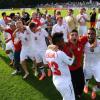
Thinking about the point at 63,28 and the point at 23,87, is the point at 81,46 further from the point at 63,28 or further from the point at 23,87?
the point at 63,28

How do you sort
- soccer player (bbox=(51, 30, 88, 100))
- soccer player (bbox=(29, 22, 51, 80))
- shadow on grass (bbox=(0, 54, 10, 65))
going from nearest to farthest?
soccer player (bbox=(51, 30, 88, 100)) → soccer player (bbox=(29, 22, 51, 80)) → shadow on grass (bbox=(0, 54, 10, 65))

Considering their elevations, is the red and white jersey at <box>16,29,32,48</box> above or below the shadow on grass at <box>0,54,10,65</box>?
above

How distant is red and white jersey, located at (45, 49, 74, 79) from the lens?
7.39 metres

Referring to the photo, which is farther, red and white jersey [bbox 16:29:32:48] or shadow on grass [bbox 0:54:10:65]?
shadow on grass [bbox 0:54:10:65]

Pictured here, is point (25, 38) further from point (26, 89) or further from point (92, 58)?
point (92, 58)

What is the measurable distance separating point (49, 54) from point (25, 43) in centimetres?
419

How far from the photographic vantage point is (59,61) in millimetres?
7422

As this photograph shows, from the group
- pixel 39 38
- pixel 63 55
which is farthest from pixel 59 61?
pixel 39 38

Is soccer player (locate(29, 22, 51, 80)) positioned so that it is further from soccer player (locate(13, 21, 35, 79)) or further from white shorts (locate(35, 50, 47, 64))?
soccer player (locate(13, 21, 35, 79))

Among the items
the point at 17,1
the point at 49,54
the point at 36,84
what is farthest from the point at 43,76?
the point at 17,1

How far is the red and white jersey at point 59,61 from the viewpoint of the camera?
739 cm

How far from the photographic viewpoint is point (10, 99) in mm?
10117

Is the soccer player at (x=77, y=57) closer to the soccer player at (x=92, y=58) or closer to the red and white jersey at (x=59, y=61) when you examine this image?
the soccer player at (x=92, y=58)

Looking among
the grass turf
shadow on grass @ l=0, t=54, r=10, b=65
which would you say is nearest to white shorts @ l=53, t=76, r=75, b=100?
the grass turf
